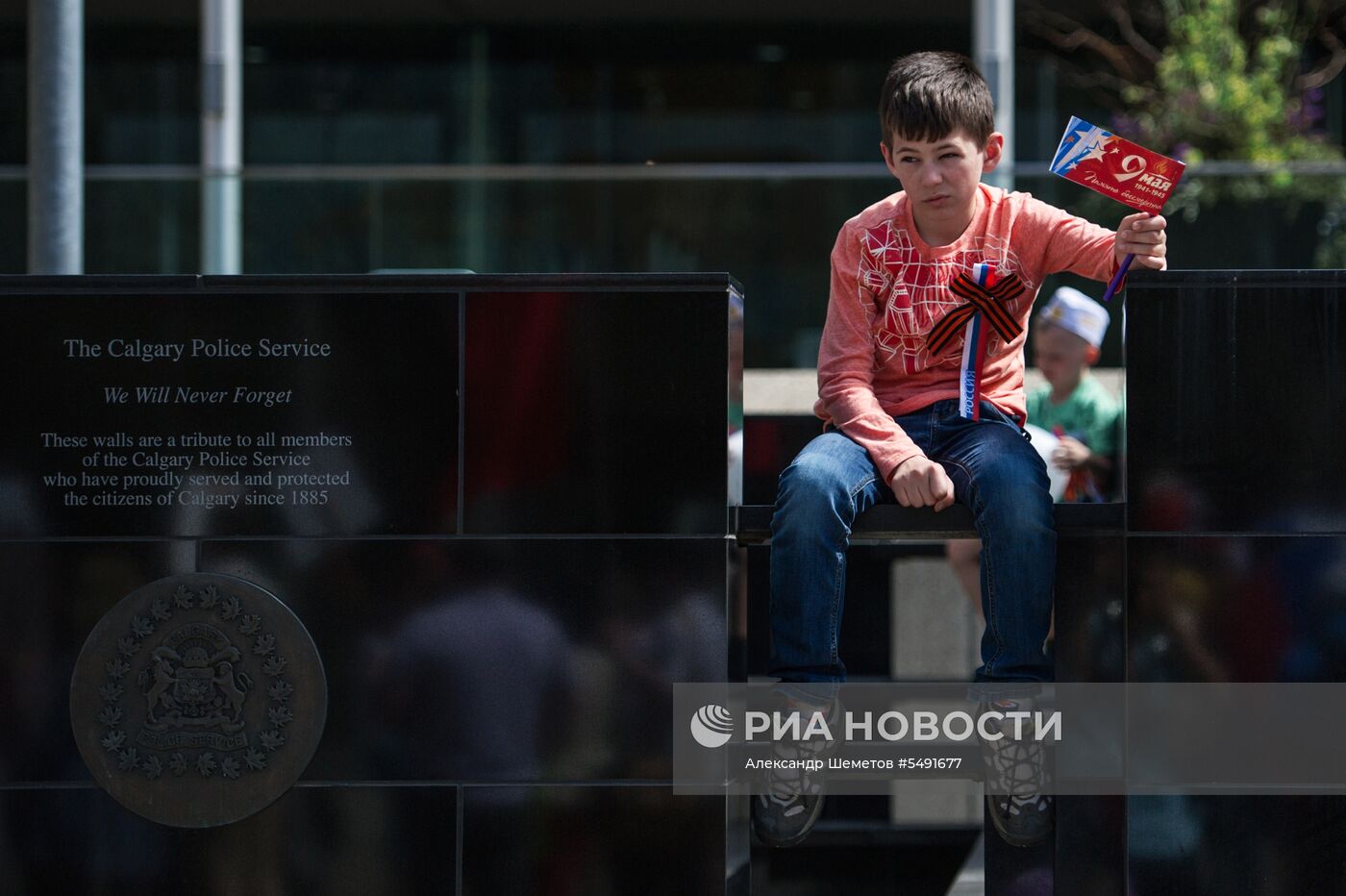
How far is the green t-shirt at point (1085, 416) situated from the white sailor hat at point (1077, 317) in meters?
0.17

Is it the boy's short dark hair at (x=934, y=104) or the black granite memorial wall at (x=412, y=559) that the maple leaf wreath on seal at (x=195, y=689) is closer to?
the black granite memorial wall at (x=412, y=559)

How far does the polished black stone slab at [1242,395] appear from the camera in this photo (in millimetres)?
3715

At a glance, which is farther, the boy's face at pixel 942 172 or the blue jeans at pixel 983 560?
the boy's face at pixel 942 172

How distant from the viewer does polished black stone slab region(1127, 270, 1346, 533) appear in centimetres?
371

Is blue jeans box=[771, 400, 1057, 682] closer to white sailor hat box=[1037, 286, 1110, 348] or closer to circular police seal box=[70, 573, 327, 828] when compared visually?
circular police seal box=[70, 573, 327, 828]

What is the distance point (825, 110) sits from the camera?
47.0 ft

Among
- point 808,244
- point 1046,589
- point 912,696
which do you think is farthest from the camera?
point 808,244

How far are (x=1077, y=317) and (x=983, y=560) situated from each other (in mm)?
2856

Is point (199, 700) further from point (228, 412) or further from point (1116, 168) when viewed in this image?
point (1116, 168)

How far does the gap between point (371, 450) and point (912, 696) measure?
1.42 metres

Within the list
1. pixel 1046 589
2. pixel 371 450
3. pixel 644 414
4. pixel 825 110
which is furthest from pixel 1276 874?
pixel 825 110

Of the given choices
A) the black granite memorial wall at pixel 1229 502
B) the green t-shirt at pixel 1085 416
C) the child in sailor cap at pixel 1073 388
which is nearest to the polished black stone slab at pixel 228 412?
the black granite memorial wall at pixel 1229 502

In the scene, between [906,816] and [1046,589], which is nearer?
[1046,589]

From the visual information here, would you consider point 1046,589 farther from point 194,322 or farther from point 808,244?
point 808,244
